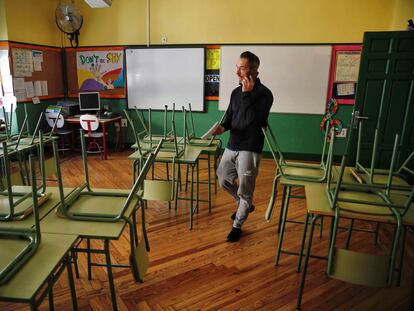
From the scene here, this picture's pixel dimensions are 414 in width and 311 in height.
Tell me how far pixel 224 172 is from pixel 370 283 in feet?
4.56

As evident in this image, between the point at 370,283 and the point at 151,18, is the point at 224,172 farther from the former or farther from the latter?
the point at 151,18

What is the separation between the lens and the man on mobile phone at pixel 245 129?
2.36 m

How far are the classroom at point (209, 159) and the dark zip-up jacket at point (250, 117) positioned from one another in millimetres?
11

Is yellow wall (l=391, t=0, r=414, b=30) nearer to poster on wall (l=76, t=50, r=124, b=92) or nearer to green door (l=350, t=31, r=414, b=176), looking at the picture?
green door (l=350, t=31, r=414, b=176)

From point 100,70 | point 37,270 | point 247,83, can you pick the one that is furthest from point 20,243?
point 100,70

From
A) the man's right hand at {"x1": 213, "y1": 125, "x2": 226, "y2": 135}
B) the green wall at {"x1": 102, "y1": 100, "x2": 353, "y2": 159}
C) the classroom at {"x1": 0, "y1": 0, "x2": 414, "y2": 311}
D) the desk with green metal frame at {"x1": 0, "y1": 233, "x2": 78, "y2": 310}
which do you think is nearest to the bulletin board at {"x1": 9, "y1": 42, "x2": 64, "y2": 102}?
the classroom at {"x1": 0, "y1": 0, "x2": 414, "y2": 311}

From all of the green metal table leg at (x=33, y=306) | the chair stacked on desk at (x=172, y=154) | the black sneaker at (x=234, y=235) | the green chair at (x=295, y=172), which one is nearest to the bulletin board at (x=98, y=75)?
the chair stacked on desk at (x=172, y=154)

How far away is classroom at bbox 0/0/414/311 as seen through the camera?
1450 millimetres

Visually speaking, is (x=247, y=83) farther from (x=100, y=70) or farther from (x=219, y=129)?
(x=100, y=70)

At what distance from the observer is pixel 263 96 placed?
236 cm

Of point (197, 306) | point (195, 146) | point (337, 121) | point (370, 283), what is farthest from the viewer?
point (337, 121)

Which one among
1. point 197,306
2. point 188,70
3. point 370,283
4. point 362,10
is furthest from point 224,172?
point 362,10

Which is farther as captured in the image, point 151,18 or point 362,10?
point 151,18

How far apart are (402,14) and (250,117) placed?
10.8 feet
